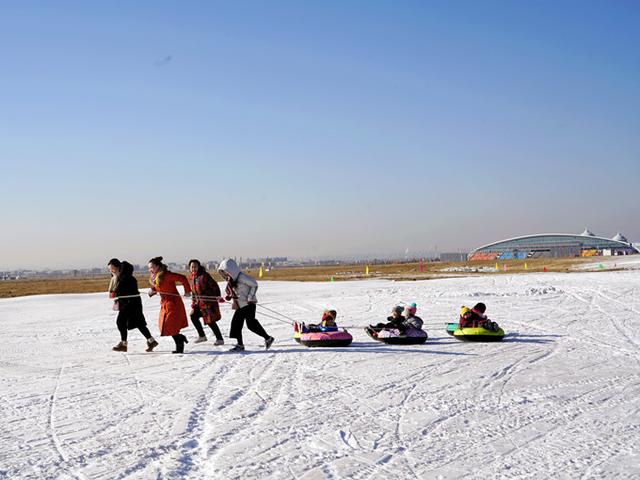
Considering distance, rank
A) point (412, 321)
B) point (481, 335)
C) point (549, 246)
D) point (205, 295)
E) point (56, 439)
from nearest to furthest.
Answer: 1. point (56, 439)
2. point (205, 295)
3. point (481, 335)
4. point (412, 321)
5. point (549, 246)

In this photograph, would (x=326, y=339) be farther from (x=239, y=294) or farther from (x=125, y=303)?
(x=125, y=303)

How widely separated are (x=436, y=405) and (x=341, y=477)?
2.63m

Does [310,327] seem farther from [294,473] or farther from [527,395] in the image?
[294,473]

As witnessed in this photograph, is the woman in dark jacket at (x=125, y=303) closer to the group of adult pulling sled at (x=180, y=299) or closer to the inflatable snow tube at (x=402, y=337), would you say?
the group of adult pulling sled at (x=180, y=299)

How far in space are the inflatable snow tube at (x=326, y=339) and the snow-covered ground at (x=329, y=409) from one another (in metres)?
0.32

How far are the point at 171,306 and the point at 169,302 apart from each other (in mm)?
91

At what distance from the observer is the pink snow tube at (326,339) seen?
12297 mm

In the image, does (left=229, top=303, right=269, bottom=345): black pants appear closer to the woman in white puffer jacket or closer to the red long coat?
the woman in white puffer jacket

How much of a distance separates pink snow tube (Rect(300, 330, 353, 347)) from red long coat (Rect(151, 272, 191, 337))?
7.57ft

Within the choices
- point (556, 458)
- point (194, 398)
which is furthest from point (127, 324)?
point (556, 458)

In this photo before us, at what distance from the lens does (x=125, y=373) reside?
978 centimetres

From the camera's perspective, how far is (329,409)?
712 centimetres

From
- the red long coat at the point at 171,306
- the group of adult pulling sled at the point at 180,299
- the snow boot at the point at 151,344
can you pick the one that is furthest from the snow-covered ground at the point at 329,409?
the red long coat at the point at 171,306

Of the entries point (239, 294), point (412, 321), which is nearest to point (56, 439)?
point (239, 294)
